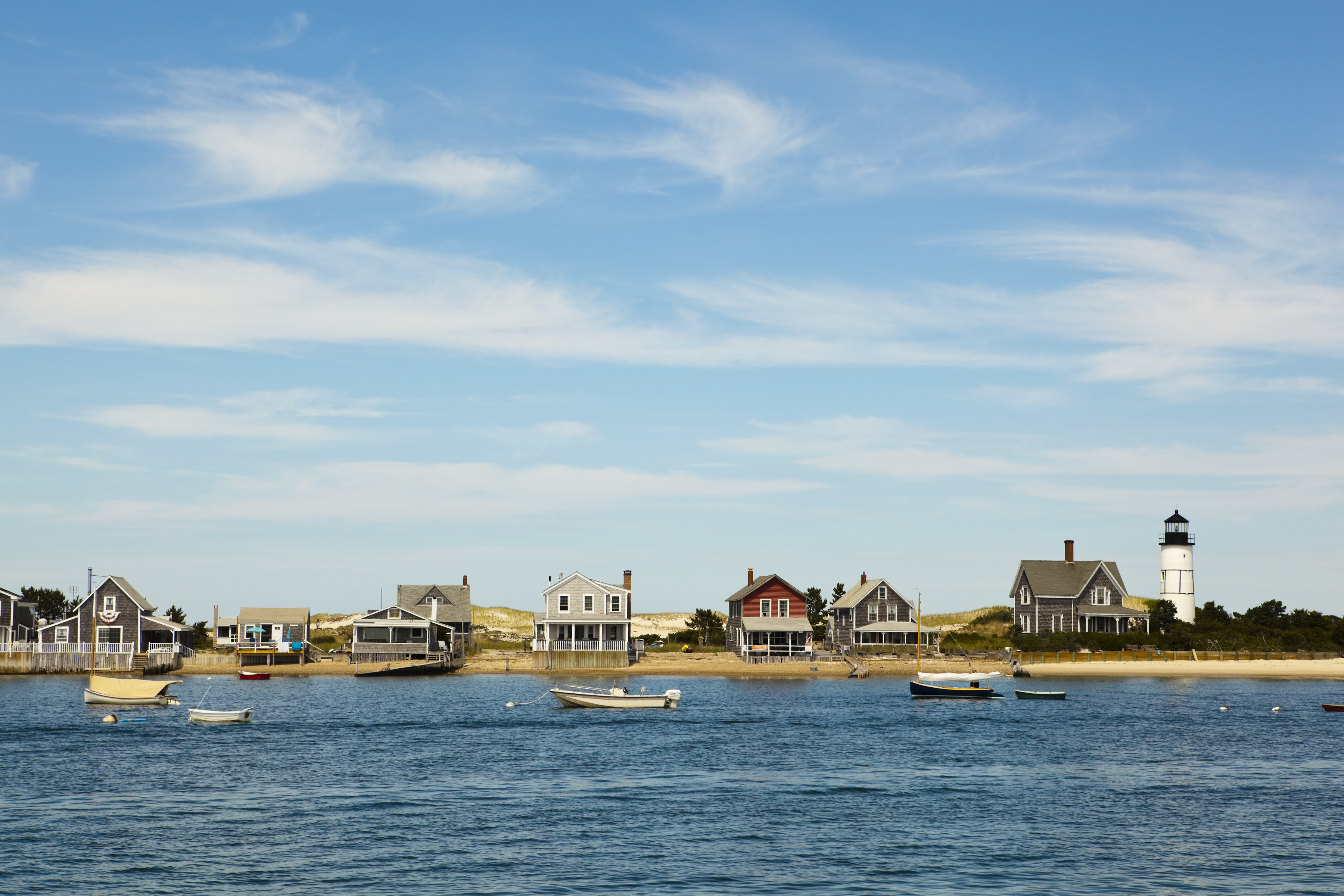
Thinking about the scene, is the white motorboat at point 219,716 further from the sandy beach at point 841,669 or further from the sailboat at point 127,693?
the sandy beach at point 841,669

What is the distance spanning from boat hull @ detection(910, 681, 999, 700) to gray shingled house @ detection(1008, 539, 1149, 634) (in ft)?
105

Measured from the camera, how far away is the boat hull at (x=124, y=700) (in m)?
77.4

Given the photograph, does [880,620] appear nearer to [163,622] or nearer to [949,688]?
[949,688]

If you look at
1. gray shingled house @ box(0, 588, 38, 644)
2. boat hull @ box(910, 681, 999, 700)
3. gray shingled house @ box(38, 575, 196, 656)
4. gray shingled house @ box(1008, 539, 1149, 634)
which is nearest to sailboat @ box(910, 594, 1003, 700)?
boat hull @ box(910, 681, 999, 700)

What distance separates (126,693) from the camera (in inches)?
3098

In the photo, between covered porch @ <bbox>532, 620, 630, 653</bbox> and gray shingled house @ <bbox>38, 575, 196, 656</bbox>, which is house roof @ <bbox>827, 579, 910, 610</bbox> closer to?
covered porch @ <bbox>532, 620, 630, 653</bbox>

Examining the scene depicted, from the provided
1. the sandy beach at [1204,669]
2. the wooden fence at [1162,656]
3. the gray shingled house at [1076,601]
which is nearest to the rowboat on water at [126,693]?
the sandy beach at [1204,669]

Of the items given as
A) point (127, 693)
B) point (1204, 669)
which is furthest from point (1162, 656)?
point (127, 693)

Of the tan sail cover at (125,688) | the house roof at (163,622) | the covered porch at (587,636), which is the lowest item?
the tan sail cover at (125,688)

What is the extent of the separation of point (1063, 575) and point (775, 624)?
31.4 metres

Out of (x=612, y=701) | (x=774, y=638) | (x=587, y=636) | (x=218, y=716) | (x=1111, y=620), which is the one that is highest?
(x=1111, y=620)

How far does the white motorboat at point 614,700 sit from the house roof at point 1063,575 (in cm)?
5402

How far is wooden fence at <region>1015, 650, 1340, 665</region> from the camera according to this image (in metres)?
113

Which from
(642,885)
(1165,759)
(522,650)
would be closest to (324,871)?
(642,885)
